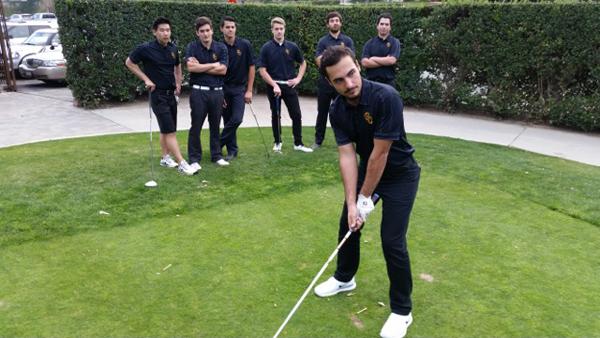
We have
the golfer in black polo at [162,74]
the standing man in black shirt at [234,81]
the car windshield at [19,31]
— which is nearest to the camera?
the golfer in black polo at [162,74]

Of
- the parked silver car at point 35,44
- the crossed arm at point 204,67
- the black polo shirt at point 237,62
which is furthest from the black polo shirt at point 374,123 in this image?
the parked silver car at point 35,44

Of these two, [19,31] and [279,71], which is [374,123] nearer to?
[279,71]

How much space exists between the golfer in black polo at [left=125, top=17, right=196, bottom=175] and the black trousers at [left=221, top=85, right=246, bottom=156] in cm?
80

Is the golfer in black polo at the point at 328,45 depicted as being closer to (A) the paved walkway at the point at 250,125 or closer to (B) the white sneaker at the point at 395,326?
(A) the paved walkway at the point at 250,125

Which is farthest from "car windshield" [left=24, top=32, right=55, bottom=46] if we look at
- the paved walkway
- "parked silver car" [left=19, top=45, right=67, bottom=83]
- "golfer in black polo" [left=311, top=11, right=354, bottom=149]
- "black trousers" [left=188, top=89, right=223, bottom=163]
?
"golfer in black polo" [left=311, top=11, right=354, bottom=149]

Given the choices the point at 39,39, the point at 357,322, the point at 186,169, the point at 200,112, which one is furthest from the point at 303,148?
the point at 39,39

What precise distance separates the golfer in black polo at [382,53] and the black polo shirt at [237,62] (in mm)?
1791

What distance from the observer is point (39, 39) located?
48.9ft

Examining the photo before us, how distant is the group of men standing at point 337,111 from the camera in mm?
2977

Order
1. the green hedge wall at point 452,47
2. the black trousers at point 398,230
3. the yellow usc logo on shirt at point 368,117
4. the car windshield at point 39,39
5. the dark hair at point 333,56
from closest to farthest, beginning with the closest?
the dark hair at point 333,56 < the yellow usc logo on shirt at point 368,117 < the black trousers at point 398,230 < the green hedge wall at point 452,47 < the car windshield at point 39,39

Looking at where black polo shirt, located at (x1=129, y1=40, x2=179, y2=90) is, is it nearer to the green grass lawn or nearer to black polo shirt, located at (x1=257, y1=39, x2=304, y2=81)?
the green grass lawn

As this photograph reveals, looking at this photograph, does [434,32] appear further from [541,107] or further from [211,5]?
[211,5]

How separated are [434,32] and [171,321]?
8.53 meters

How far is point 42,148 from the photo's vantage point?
24.4 feet
